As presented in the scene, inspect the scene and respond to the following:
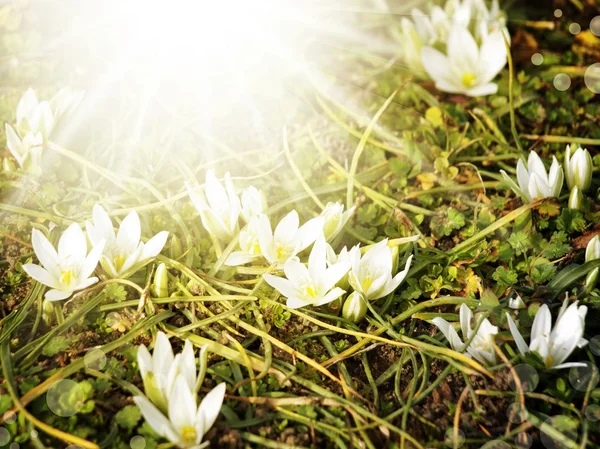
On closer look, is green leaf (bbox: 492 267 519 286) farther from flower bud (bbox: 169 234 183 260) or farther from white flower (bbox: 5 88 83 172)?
white flower (bbox: 5 88 83 172)

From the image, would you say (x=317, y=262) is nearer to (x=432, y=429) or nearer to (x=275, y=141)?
(x=432, y=429)

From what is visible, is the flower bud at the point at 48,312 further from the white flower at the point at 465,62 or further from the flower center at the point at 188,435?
the white flower at the point at 465,62

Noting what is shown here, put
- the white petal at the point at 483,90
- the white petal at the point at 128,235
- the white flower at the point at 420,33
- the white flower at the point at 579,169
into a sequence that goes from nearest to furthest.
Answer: the white petal at the point at 128,235, the white flower at the point at 579,169, the white petal at the point at 483,90, the white flower at the point at 420,33

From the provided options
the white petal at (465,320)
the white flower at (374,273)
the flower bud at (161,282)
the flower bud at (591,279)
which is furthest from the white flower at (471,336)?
the flower bud at (161,282)

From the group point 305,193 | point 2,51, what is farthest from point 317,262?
point 2,51

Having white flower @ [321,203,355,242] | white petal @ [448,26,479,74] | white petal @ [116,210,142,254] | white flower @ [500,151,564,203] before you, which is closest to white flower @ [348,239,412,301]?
white flower @ [321,203,355,242]
